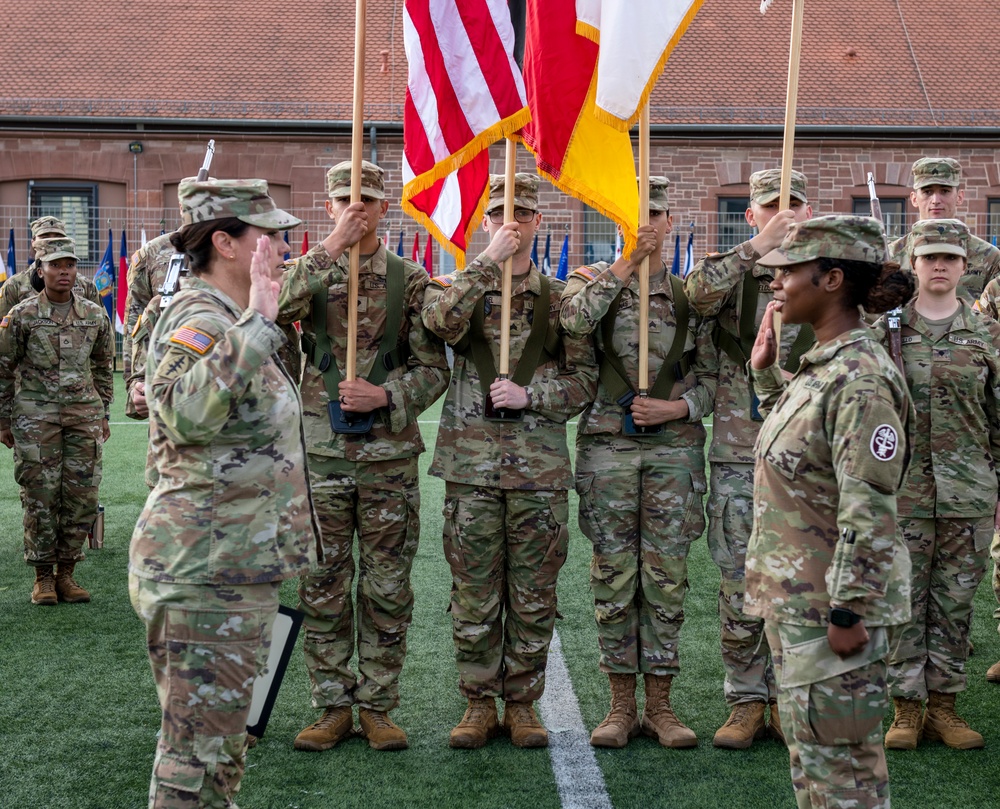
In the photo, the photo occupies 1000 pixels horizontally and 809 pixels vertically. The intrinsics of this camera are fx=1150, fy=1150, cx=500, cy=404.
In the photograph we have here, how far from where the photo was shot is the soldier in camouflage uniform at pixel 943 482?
17.3 feet

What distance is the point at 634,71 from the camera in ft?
17.2

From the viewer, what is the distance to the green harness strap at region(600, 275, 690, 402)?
5.44m

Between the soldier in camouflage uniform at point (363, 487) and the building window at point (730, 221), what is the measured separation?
21.0 meters

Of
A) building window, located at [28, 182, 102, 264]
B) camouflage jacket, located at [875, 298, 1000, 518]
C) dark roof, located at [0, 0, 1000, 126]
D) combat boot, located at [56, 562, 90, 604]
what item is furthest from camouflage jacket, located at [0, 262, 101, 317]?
building window, located at [28, 182, 102, 264]

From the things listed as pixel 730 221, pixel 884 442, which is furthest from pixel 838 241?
pixel 730 221

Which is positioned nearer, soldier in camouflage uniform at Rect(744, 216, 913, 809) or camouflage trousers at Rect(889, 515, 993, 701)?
soldier in camouflage uniform at Rect(744, 216, 913, 809)

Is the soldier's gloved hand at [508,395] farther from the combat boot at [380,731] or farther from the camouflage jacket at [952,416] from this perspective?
the camouflage jacket at [952,416]

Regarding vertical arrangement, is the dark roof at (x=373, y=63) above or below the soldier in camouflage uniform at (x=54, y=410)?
above

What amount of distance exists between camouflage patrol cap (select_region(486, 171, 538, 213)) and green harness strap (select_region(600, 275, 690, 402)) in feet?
2.03

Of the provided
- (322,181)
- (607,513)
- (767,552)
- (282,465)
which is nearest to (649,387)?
(607,513)

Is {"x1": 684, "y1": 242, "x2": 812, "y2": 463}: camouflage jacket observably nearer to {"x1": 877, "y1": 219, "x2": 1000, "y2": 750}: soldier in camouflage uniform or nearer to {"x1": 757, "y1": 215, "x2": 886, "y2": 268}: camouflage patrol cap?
{"x1": 877, "y1": 219, "x2": 1000, "y2": 750}: soldier in camouflage uniform

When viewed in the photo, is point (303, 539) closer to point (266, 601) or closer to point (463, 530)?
point (266, 601)

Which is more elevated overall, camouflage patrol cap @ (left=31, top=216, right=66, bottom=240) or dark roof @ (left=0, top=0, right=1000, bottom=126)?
dark roof @ (left=0, top=0, right=1000, bottom=126)

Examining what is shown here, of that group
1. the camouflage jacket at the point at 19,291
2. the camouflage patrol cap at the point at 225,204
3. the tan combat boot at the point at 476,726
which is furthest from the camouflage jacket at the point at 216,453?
the camouflage jacket at the point at 19,291
